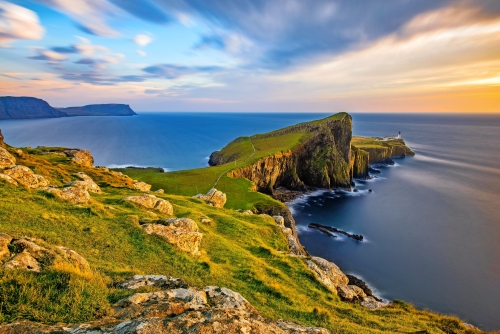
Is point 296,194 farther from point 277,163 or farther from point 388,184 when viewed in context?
point 388,184

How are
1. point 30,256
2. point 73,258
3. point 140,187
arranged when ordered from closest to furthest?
point 30,256 < point 73,258 < point 140,187

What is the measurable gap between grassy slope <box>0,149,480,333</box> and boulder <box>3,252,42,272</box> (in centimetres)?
115

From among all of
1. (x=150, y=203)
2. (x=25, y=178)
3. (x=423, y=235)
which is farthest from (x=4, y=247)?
(x=423, y=235)

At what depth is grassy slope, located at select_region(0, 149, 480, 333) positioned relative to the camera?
8445 millimetres

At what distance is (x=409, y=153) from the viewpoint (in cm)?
17838

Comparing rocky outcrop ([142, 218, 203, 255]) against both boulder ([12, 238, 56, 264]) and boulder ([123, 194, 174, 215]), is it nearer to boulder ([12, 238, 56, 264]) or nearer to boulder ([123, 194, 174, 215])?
boulder ([123, 194, 174, 215])

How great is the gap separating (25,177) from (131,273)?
20.7 m

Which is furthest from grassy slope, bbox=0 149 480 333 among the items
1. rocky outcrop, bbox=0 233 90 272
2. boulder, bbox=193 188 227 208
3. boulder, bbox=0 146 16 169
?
boulder, bbox=193 188 227 208

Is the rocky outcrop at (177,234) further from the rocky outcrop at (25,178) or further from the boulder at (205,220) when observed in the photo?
the rocky outcrop at (25,178)

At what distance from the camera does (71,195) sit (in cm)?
2344

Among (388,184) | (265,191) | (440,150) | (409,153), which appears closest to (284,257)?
(265,191)

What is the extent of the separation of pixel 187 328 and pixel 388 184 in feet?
390

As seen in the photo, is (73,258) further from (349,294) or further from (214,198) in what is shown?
(214,198)

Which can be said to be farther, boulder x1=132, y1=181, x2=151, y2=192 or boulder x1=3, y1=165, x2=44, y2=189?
boulder x1=132, y1=181, x2=151, y2=192
